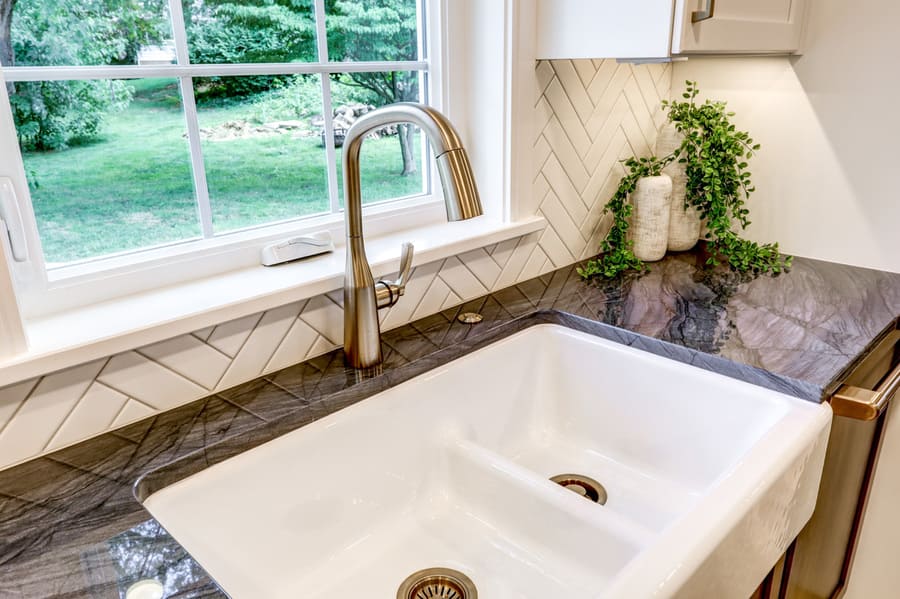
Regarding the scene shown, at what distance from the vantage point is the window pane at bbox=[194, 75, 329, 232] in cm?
108

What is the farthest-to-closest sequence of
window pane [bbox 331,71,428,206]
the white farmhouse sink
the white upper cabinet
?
window pane [bbox 331,71,428,206]
the white upper cabinet
the white farmhouse sink

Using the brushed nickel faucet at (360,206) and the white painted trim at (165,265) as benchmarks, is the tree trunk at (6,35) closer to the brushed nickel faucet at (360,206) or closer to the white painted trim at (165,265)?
the white painted trim at (165,265)

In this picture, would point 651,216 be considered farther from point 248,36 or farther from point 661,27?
Answer: point 248,36

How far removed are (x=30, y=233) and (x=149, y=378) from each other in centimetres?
25

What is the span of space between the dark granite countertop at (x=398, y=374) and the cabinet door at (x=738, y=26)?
1.56ft

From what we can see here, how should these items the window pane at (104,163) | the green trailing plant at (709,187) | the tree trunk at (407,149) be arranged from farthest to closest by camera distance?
the green trailing plant at (709,187)
the tree trunk at (407,149)
the window pane at (104,163)

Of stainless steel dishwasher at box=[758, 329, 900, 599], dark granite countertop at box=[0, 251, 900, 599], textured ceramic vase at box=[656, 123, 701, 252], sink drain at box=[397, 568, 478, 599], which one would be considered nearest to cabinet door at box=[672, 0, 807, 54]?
textured ceramic vase at box=[656, 123, 701, 252]

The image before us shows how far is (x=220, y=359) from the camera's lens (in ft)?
3.23

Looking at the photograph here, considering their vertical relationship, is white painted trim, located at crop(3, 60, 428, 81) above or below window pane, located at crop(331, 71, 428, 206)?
above

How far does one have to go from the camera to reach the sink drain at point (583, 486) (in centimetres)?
109

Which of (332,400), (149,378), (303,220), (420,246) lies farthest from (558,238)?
(149,378)

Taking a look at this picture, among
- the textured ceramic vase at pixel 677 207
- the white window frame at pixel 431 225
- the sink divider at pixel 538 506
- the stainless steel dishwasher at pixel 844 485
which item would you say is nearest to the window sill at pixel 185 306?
the white window frame at pixel 431 225

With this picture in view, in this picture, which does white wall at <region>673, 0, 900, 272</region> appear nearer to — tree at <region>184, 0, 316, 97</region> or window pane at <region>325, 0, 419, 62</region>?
window pane at <region>325, 0, 419, 62</region>

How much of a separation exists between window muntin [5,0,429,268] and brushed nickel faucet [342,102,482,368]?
0.79ft
